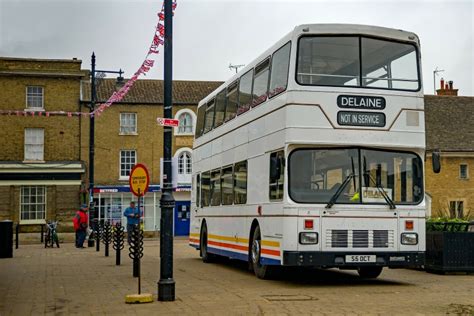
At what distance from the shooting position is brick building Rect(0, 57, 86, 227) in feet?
149

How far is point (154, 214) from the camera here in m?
49.8

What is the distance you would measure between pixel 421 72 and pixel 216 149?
716 cm

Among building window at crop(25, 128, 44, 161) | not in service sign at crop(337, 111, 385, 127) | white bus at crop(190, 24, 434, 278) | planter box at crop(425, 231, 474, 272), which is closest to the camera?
white bus at crop(190, 24, 434, 278)

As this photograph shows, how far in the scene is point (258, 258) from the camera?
15.9m

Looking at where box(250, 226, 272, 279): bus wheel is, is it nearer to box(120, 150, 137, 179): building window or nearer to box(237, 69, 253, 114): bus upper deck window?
box(237, 69, 253, 114): bus upper deck window

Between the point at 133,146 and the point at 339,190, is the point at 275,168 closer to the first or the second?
the point at 339,190

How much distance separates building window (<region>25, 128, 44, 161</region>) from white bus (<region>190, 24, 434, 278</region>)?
109 feet

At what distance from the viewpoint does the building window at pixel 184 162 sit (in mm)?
50625

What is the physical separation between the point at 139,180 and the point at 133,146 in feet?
119

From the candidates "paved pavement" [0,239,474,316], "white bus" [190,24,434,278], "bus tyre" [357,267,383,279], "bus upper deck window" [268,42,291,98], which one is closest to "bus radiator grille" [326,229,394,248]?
"white bus" [190,24,434,278]

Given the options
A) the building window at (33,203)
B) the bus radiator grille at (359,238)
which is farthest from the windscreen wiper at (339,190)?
the building window at (33,203)

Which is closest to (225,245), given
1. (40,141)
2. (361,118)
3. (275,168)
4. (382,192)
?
(275,168)

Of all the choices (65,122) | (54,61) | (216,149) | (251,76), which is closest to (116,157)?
(65,122)

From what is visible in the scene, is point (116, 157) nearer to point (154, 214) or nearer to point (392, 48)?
point (154, 214)
